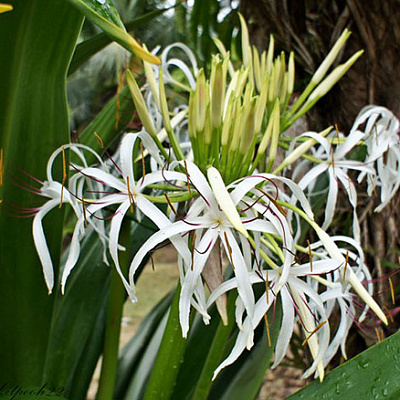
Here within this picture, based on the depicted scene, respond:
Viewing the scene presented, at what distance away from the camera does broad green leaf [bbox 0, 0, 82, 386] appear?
34cm

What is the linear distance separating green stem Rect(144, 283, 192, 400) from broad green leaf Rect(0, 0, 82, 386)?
0.11 m

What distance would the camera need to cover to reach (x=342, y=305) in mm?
385

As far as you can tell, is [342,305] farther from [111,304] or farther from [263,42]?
[263,42]

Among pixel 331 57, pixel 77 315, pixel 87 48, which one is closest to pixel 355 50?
pixel 331 57

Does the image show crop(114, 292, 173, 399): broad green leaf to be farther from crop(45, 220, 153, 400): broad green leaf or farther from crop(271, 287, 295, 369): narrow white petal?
crop(271, 287, 295, 369): narrow white petal

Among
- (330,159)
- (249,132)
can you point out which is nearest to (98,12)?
(249,132)

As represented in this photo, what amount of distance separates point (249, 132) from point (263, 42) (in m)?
0.43

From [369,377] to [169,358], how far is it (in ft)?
0.48

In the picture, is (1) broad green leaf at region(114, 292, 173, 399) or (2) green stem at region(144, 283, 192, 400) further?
(1) broad green leaf at region(114, 292, 173, 399)

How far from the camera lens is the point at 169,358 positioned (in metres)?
0.36

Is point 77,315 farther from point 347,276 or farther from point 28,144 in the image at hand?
point 347,276

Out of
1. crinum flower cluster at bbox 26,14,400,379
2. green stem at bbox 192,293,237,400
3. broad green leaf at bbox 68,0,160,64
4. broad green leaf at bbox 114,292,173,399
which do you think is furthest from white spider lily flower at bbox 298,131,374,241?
broad green leaf at bbox 114,292,173,399

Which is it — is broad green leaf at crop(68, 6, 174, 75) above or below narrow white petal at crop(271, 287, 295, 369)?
above

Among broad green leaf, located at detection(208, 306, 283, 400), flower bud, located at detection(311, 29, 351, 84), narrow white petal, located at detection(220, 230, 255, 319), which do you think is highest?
flower bud, located at detection(311, 29, 351, 84)
